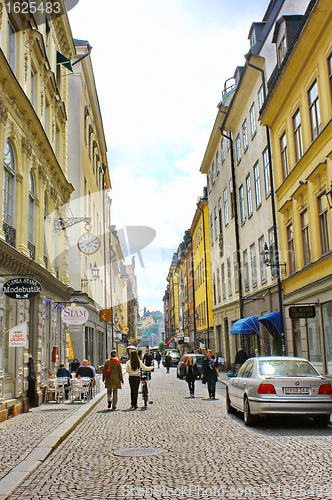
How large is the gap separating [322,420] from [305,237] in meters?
9.54

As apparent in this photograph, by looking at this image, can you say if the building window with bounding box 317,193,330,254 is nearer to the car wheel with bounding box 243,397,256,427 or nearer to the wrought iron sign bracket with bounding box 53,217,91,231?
the car wheel with bounding box 243,397,256,427

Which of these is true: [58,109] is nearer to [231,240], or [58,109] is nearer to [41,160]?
[41,160]

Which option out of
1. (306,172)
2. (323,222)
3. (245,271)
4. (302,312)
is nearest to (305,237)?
(323,222)

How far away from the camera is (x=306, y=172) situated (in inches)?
754

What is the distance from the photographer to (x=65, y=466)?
799cm

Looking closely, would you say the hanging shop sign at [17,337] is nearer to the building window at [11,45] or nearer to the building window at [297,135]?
the building window at [11,45]

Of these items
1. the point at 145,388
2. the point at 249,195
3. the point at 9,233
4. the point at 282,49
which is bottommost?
the point at 145,388

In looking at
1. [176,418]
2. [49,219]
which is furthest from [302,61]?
[176,418]

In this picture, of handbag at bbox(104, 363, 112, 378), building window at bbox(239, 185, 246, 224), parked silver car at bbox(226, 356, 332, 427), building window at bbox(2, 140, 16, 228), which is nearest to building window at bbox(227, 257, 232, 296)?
building window at bbox(239, 185, 246, 224)

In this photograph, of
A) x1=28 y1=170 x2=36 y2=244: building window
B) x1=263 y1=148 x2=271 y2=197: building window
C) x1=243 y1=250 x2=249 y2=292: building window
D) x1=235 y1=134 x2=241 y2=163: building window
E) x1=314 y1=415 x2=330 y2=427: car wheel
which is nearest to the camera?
x1=314 y1=415 x2=330 y2=427: car wheel

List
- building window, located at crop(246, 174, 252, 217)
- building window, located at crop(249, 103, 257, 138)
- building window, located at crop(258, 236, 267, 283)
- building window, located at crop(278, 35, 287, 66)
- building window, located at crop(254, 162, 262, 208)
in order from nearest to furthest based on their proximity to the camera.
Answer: building window, located at crop(278, 35, 287, 66) < building window, located at crop(258, 236, 267, 283) < building window, located at crop(254, 162, 262, 208) < building window, located at crop(249, 103, 257, 138) < building window, located at crop(246, 174, 252, 217)

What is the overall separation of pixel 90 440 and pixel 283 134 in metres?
16.2

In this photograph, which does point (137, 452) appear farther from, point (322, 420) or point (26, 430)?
point (322, 420)

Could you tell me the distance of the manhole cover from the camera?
8.75 meters
